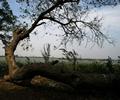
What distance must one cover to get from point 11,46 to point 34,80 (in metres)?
3.15

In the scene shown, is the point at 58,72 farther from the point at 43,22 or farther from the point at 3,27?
the point at 3,27

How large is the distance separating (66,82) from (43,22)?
23.2 ft

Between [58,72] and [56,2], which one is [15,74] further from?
[56,2]

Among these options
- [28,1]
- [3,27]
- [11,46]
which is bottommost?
[11,46]

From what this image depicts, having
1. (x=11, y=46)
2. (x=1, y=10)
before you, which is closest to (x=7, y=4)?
(x=1, y=10)

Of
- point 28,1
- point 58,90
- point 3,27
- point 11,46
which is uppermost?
point 28,1

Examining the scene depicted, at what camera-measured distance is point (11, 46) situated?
20016 millimetres

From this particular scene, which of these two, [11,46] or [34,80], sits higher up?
[11,46]

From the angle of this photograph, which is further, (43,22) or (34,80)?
(43,22)

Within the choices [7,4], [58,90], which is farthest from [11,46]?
[58,90]

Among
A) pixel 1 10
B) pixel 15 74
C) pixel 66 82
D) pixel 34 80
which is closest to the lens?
pixel 66 82

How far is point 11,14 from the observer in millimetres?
23094

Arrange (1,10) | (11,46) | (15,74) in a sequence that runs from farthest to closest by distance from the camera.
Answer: (1,10), (11,46), (15,74)

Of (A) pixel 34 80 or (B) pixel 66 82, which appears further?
(A) pixel 34 80
